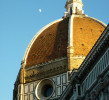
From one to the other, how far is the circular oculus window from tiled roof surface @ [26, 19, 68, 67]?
3.47 metres

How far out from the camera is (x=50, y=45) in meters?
69.7

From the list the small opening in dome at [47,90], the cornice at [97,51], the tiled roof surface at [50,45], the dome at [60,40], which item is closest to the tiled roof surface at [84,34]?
the dome at [60,40]

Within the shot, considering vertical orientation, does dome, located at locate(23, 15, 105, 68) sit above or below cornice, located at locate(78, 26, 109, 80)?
above

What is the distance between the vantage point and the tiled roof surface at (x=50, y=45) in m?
67.8

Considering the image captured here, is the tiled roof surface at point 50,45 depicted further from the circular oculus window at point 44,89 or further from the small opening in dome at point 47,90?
the small opening in dome at point 47,90

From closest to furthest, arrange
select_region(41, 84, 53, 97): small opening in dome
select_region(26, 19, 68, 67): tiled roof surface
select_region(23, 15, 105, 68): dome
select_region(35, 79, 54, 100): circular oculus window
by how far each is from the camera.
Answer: select_region(35, 79, 54, 100): circular oculus window < select_region(41, 84, 53, 97): small opening in dome < select_region(23, 15, 105, 68): dome < select_region(26, 19, 68, 67): tiled roof surface

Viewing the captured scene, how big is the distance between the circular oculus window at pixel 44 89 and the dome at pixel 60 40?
11.2 ft

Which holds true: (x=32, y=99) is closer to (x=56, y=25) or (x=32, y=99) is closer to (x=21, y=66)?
(x=21, y=66)

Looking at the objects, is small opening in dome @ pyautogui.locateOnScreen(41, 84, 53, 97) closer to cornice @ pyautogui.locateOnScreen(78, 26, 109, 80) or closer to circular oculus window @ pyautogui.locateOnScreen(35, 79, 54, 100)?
circular oculus window @ pyautogui.locateOnScreen(35, 79, 54, 100)

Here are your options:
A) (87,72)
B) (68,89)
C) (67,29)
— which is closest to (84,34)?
(67,29)

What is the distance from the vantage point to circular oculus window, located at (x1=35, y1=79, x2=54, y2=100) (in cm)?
6612

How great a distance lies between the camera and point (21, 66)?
70375 mm

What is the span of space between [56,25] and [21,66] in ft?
31.0

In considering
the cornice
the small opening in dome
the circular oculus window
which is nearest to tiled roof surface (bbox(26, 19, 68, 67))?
the circular oculus window
